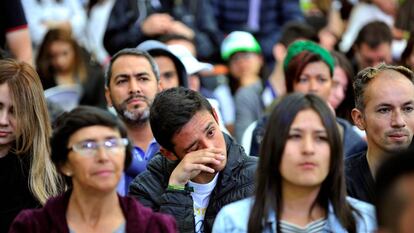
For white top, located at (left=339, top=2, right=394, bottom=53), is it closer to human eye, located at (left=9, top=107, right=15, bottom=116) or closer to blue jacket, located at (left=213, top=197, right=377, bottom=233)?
human eye, located at (left=9, top=107, right=15, bottom=116)

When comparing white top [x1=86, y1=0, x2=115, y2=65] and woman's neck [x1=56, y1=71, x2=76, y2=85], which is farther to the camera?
white top [x1=86, y1=0, x2=115, y2=65]

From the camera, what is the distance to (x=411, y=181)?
416 cm

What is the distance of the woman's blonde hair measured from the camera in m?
6.55

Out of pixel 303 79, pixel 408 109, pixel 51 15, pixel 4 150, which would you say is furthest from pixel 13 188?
pixel 51 15

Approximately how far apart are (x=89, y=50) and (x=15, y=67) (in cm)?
621

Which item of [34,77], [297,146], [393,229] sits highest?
[34,77]

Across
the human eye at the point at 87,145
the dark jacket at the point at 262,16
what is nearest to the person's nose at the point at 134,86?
the human eye at the point at 87,145

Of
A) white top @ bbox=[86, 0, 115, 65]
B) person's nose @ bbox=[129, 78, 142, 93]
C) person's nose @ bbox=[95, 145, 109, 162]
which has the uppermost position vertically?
white top @ bbox=[86, 0, 115, 65]

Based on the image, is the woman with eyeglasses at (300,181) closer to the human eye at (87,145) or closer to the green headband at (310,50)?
the human eye at (87,145)

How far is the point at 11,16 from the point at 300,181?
376cm

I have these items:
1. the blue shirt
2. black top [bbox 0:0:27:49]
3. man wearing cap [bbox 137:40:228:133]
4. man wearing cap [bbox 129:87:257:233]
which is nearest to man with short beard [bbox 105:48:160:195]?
the blue shirt

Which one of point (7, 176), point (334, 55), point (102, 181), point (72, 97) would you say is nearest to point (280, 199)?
point (102, 181)

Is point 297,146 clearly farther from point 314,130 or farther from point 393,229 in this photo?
point 393,229

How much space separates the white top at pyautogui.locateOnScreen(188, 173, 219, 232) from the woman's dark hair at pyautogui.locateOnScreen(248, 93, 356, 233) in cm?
90
